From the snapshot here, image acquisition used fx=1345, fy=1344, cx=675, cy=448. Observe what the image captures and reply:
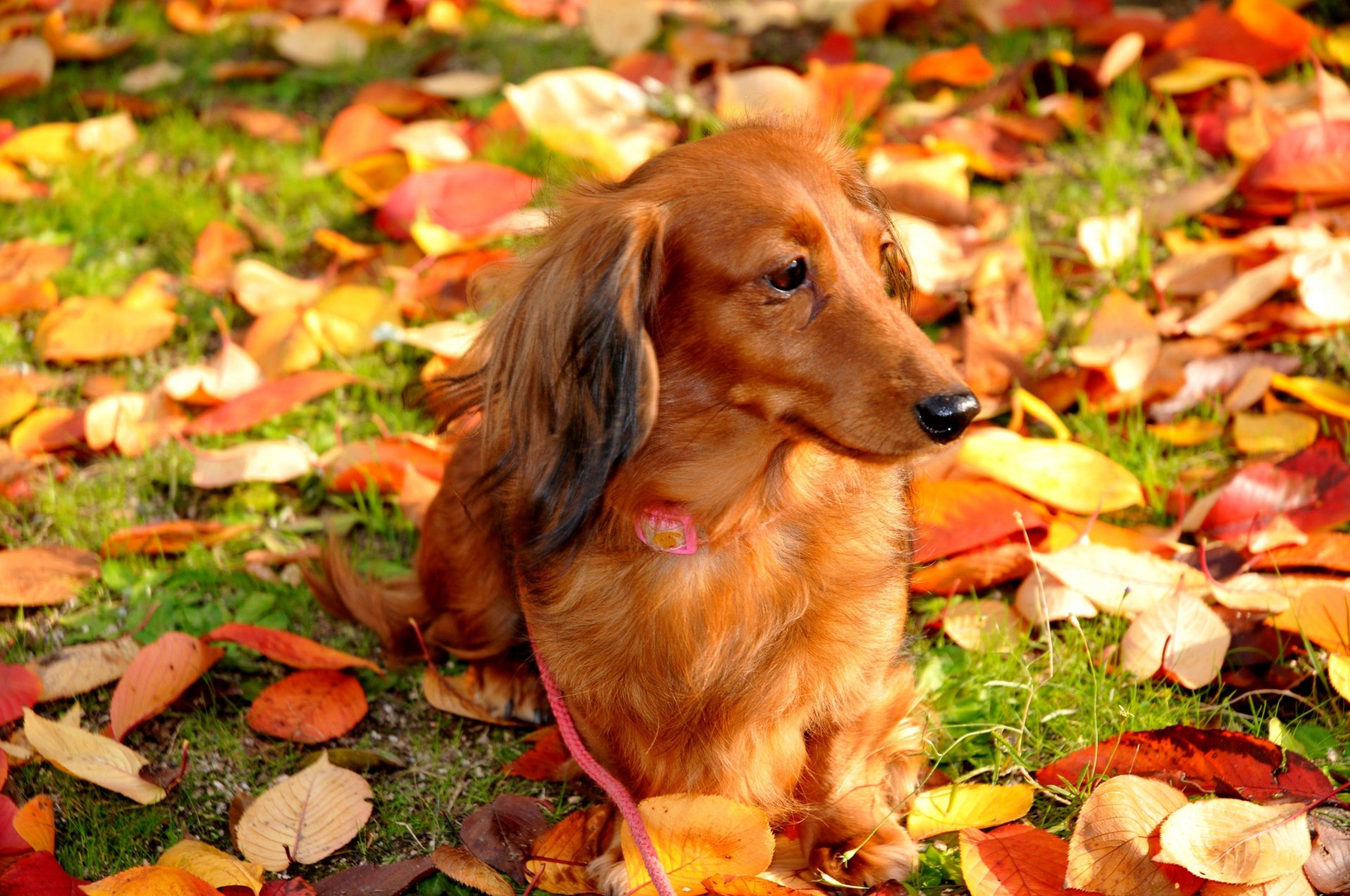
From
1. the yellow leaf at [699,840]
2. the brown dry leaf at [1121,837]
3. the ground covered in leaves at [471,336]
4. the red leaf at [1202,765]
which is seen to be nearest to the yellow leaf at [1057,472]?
the ground covered in leaves at [471,336]

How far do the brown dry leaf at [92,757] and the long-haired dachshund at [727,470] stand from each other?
74 cm

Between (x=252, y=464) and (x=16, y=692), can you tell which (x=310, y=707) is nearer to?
(x=16, y=692)

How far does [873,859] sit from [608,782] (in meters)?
0.44

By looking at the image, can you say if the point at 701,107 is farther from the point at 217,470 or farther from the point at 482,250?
the point at 217,470

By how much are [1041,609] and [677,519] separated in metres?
0.81

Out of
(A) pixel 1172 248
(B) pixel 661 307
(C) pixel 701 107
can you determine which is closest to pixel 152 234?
(C) pixel 701 107

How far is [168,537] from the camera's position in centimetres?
295

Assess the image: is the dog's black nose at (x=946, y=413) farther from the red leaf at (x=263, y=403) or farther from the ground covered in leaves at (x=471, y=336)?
the red leaf at (x=263, y=403)

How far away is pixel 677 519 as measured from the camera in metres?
2.04

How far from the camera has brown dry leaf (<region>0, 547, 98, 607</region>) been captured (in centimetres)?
277

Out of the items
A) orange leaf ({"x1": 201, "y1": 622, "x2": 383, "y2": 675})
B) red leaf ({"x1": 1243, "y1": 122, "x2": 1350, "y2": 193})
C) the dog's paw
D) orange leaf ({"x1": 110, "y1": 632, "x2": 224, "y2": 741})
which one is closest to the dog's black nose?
the dog's paw

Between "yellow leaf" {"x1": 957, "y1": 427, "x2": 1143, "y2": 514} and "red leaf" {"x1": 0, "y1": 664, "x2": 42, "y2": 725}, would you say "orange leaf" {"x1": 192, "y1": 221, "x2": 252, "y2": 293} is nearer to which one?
"red leaf" {"x1": 0, "y1": 664, "x2": 42, "y2": 725}

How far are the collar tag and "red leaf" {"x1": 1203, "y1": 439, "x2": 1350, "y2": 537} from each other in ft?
3.89

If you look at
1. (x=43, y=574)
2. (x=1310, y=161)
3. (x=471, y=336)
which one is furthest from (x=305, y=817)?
(x=1310, y=161)
